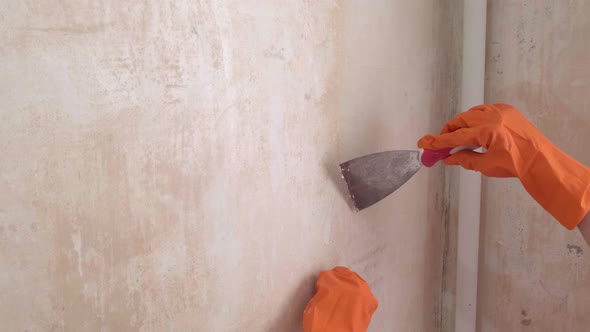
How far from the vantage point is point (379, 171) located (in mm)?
1105

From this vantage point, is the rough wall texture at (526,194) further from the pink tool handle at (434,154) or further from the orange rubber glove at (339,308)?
the orange rubber glove at (339,308)

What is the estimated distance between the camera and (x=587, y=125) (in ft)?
4.30

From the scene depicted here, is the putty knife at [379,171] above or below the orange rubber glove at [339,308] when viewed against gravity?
above

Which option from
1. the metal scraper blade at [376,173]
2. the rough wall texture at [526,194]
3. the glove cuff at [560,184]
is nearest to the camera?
the glove cuff at [560,184]

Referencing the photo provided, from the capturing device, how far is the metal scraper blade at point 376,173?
1093mm

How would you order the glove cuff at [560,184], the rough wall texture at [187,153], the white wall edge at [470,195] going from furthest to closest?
1. the white wall edge at [470,195]
2. the glove cuff at [560,184]
3. the rough wall texture at [187,153]

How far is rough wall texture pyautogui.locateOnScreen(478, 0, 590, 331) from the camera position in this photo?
4.35 feet

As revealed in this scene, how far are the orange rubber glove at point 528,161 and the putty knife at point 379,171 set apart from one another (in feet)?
0.20

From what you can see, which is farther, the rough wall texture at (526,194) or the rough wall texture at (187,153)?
the rough wall texture at (526,194)

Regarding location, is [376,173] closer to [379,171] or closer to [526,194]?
[379,171]

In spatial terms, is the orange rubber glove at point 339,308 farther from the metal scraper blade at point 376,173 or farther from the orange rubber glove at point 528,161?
the orange rubber glove at point 528,161

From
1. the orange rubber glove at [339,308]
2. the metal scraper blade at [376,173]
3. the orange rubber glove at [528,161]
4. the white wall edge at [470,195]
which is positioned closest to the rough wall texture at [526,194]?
the white wall edge at [470,195]

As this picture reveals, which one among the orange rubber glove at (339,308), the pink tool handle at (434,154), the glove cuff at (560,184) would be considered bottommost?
the orange rubber glove at (339,308)

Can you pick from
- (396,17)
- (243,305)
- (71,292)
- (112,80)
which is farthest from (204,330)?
(396,17)
